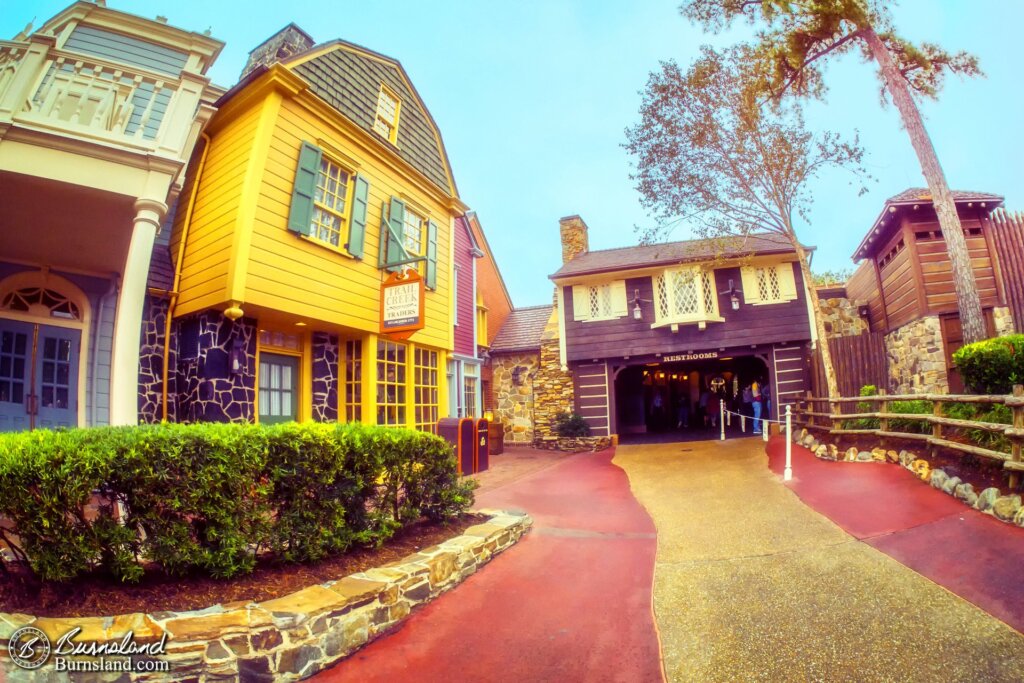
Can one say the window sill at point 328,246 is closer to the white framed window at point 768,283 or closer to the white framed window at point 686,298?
the white framed window at point 686,298

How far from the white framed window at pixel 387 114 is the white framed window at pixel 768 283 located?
1036cm

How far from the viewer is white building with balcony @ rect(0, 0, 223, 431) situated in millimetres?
5180

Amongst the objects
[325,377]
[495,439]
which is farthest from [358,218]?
[495,439]

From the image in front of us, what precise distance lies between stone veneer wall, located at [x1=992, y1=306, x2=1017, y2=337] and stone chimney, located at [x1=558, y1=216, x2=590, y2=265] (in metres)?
11.0

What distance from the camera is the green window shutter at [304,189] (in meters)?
7.73

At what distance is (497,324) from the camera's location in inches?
764

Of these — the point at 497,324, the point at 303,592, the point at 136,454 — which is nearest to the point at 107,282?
the point at 136,454

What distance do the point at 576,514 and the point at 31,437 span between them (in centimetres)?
567

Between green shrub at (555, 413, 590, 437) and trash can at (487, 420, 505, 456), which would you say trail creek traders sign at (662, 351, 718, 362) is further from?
trash can at (487, 420, 505, 456)

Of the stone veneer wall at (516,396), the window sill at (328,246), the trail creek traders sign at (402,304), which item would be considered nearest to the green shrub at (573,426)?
the stone veneer wall at (516,396)

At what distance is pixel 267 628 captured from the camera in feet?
9.41

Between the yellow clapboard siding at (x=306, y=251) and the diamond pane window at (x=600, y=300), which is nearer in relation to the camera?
the yellow clapboard siding at (x=306, y=251)

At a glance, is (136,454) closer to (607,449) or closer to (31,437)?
(31,437)

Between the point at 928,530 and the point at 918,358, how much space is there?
911cm
